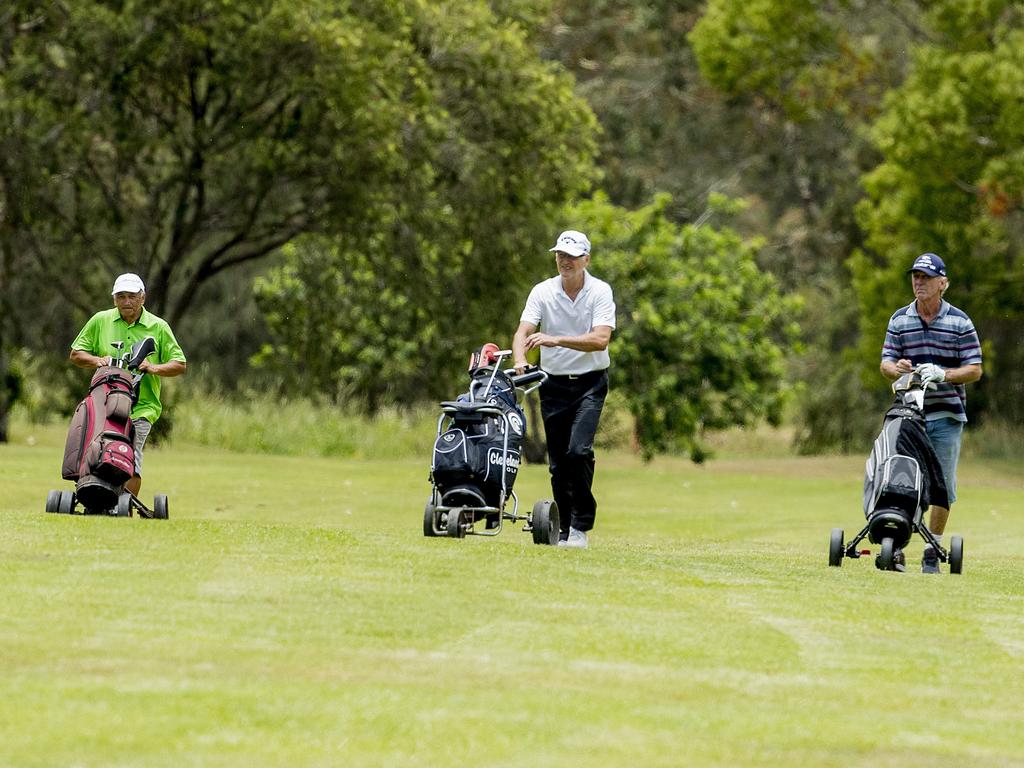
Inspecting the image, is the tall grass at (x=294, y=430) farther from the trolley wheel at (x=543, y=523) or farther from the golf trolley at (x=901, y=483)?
the golf trolley at (x=901, y=483)

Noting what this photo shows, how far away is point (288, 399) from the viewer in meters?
38.9

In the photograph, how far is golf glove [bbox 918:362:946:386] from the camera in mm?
12352

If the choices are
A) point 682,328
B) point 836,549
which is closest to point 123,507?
point 836,549

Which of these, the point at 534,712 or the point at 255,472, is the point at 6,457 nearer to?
the point at 255,472

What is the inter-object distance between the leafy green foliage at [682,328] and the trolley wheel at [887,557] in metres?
21.7

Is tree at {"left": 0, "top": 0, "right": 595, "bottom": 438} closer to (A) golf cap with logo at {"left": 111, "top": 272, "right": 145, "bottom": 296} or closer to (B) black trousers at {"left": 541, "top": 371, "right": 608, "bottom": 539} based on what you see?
(A) golf cap with logo at {"left": 111, "top": 272, "right": 145, "bottom": 296}

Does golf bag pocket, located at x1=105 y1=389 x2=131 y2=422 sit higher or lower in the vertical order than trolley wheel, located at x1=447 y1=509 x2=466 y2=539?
higher

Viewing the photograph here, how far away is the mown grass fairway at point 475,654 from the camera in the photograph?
20.5 ft

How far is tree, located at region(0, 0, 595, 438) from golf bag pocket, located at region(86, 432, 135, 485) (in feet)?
50.5

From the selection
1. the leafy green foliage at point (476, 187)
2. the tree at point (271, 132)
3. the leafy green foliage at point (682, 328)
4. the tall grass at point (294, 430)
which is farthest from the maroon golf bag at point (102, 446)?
the leafy green foliage at point (682, 328)

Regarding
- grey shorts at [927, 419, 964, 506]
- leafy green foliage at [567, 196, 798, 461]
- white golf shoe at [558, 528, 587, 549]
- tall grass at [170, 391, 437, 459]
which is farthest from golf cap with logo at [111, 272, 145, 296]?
leafy green foliage at [567, 196, 798, 461]

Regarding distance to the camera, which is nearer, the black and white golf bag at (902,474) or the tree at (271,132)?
the black and white golf bag at (902,474)

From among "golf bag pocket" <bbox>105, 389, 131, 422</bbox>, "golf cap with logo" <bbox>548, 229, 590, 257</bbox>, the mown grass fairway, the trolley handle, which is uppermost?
"golf cap with logo" <bbox>548, 229, 590, 257</bbox>

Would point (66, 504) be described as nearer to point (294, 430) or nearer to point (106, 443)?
point (106, 443)
